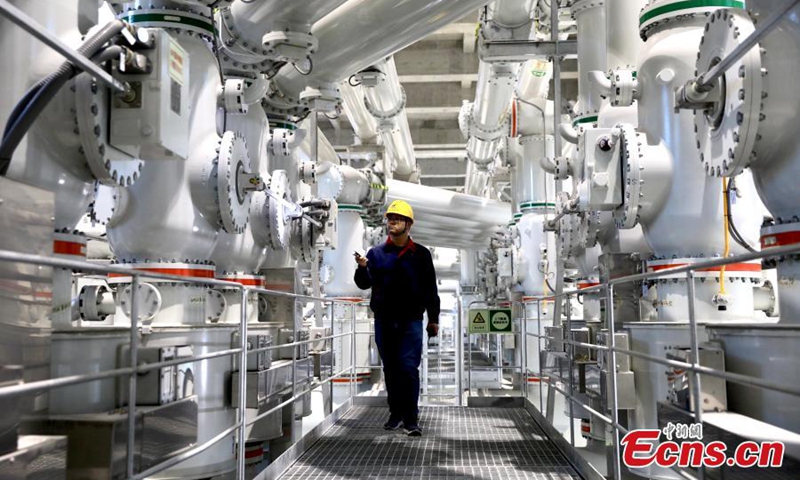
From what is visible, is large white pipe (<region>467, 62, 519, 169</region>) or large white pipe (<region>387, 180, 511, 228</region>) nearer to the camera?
large white pipe (<region>467, 62, 519, 169</region>)

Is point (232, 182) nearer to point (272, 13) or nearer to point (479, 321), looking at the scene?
point (272, 13)

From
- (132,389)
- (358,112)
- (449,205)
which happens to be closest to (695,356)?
(132,389)

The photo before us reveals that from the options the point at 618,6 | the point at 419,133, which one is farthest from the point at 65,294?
the point at 419,133

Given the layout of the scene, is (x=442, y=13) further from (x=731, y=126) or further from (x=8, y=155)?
(x=8, y=155)

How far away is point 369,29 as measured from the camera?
4.44m

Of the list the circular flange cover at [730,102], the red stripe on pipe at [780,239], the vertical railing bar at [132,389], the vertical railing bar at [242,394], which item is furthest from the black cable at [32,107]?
the red stripe on pipe at [780,239]

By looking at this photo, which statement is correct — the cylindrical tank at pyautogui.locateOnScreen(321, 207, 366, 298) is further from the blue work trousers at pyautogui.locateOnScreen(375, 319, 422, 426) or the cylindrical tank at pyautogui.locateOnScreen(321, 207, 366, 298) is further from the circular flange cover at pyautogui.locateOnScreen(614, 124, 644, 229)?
the circular flange cover at pyautogui.locateOnScreen(614, 124, 644, 229)

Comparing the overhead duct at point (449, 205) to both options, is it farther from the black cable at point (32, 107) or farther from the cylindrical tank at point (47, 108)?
the black cable at point (32, 107)

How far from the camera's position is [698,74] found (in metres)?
2.58

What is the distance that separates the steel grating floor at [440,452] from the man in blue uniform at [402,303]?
0.95 ft

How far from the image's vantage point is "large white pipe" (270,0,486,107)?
4.24m

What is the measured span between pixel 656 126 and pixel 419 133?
1011cm

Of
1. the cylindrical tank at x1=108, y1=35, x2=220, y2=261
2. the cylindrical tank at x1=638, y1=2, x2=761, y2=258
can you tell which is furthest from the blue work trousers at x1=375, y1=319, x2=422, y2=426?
the cylindrical tank at x1=638, y1=2, x2=761, y2=258

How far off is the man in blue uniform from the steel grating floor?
0.29 m
